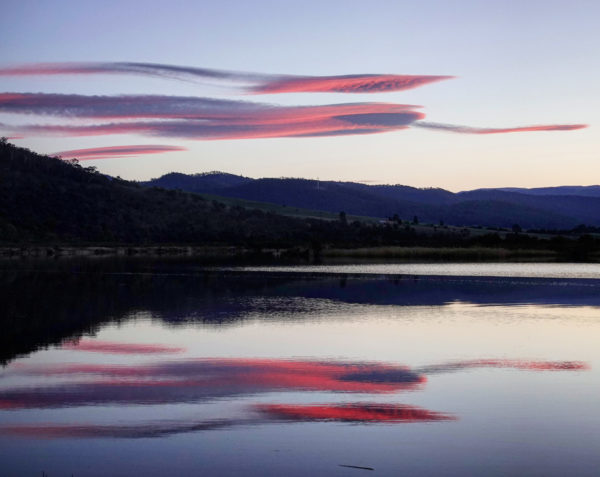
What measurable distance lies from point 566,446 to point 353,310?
17.7 meters

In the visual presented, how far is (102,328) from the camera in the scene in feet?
76.9

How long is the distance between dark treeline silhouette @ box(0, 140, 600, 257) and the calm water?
69.5 meters

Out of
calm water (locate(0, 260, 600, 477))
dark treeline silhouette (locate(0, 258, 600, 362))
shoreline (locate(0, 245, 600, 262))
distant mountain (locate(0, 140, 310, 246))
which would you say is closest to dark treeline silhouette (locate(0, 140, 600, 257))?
distant mountain (locate(0, 140, 310, 246))

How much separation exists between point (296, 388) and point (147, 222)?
114827 millimetres

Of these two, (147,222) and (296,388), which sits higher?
(147,222)

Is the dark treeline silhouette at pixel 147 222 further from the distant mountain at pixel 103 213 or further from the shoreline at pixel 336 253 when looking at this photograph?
the shoreline at pixel 336 253

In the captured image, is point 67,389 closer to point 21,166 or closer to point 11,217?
point 11,217

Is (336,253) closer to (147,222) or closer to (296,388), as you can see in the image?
(147,222)

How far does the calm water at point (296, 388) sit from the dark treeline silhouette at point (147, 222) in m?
69.5

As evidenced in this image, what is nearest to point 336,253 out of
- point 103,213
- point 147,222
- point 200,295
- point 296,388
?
point 147,222

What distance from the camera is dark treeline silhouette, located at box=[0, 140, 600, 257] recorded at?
106062mm

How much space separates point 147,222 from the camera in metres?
128

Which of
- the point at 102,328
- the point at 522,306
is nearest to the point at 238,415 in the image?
the point at 102,328

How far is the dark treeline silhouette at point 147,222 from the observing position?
10606 centimetres
